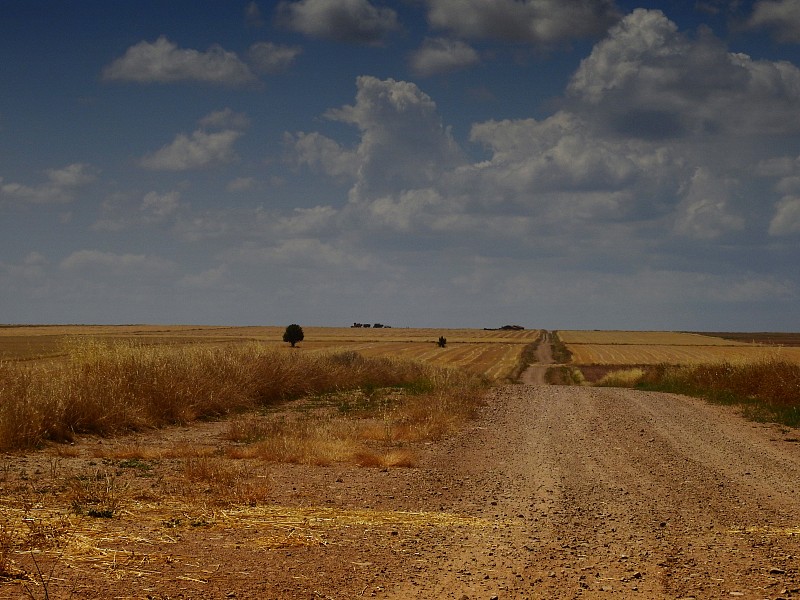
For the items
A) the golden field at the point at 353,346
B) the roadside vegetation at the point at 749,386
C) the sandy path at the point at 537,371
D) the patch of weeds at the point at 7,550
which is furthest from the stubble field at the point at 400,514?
the sandy path at the point at 537,371

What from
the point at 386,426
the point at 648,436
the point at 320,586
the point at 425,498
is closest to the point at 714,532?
the point at 425,498

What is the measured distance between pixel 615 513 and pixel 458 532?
7.21ft

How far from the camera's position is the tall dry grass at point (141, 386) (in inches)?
578

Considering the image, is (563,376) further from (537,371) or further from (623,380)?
(623,380)

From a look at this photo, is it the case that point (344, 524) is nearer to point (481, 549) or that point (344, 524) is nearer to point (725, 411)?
point (481, 549)

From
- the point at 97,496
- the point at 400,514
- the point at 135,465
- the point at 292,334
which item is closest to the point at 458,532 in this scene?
the point at 400,514

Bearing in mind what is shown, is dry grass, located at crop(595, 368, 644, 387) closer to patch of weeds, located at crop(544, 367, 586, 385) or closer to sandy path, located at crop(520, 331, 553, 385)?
patch of weeds, located at crop(544, 367, 586, 385)

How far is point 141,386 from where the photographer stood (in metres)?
18.2

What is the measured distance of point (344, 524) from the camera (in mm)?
8219

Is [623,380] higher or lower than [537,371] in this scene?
higher

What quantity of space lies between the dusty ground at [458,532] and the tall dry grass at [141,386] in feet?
4.82

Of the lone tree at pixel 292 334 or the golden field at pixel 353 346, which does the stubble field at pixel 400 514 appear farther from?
the lone tree at pixel 292 334

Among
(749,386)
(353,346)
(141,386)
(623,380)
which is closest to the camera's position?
(141,386)

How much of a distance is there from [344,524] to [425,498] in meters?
1.91
